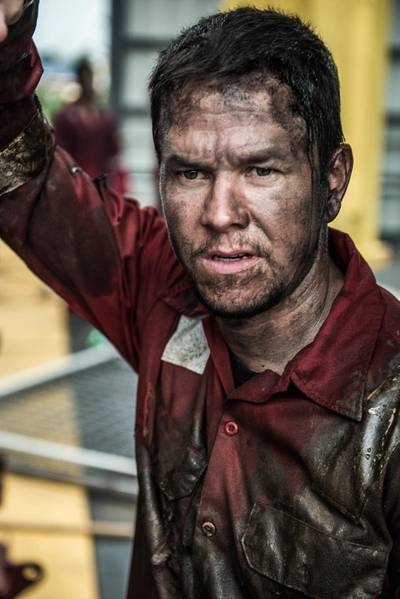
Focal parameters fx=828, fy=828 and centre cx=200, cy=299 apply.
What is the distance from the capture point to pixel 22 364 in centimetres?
549

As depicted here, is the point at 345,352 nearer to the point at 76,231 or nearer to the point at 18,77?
the point at 76,231

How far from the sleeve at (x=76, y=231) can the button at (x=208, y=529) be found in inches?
18.7

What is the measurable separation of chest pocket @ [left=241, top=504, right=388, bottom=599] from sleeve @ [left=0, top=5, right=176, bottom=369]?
1.76 ft

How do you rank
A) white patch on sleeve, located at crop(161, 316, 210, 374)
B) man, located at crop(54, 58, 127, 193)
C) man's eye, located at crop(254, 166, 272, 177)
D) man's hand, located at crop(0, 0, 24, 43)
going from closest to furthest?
1. man's hand, located at crop(0, 0, 24, 43)
2. man's eye, located at crop(254, 166, 272, 177)
3. white patch on sleeve, located at crop(161, 316, 210, 374)
4. man, located at crop(54, 58, 127, 193)

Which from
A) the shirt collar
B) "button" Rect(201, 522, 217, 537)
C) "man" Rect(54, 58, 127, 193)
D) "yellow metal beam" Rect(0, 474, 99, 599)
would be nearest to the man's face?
the shirt collar

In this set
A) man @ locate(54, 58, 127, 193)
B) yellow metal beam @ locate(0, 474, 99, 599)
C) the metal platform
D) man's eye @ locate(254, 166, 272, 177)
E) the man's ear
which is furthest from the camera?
man @ locate(54, 58, 127, 193)

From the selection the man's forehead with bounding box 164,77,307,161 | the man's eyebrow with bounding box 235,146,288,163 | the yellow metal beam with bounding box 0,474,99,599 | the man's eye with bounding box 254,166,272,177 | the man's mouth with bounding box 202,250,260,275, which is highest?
the man's forehead with bounding box 164,77,307,161

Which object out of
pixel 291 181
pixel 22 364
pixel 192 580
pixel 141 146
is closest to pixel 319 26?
pixel 22 364

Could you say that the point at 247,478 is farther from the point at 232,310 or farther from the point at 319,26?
the point at 319,26

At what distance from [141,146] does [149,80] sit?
9431 mm

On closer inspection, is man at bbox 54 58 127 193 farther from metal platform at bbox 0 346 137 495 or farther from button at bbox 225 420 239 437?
button at bbox 225 420 239 437

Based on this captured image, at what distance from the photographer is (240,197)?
139cm

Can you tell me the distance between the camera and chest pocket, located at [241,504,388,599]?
135 cm

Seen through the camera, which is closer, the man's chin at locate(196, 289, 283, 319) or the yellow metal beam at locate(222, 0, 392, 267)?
the man's chin at locate(196, 289, 283, 319)
